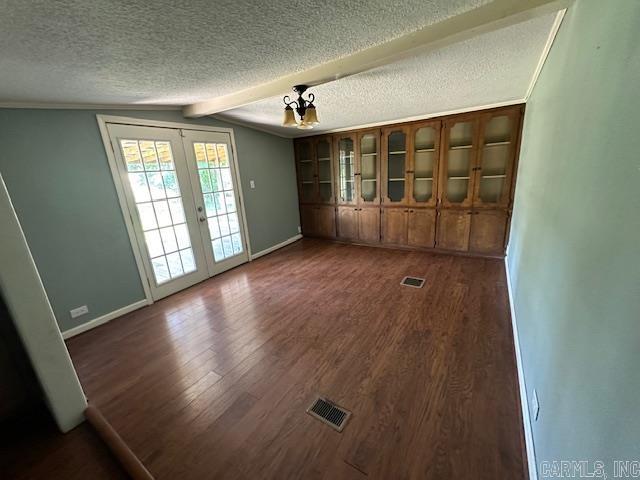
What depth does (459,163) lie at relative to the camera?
12.2 ft

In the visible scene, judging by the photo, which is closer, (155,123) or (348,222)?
(155,123)

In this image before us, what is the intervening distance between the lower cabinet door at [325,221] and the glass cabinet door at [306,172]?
0.30 metres

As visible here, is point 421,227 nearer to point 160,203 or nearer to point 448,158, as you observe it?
point 448,158

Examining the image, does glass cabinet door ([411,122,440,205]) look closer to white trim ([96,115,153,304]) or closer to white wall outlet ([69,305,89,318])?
white trim ([96,115,153,304])

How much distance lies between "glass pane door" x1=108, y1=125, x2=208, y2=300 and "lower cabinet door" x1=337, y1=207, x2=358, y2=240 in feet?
8.21

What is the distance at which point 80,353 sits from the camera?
7.47 ft

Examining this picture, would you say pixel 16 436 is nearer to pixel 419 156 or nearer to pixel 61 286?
pixel 61 286

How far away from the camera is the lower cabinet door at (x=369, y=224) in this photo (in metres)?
4.52

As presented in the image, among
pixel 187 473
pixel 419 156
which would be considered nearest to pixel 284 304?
pixel 187 473

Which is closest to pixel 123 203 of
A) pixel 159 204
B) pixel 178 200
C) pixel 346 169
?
pixel 159 204

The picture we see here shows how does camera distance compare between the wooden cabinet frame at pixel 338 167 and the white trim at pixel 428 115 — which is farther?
the wooden cabinet frame at pixel 338 167

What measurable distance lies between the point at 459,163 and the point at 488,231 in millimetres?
1054

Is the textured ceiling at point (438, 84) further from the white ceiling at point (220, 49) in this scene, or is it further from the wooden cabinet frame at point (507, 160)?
the wooden cabinet frame at point (507, 160)

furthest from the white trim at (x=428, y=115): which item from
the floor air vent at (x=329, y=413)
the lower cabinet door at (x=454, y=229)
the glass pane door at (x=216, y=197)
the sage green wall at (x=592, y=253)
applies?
the floor air vent at (x=329, y=413)
